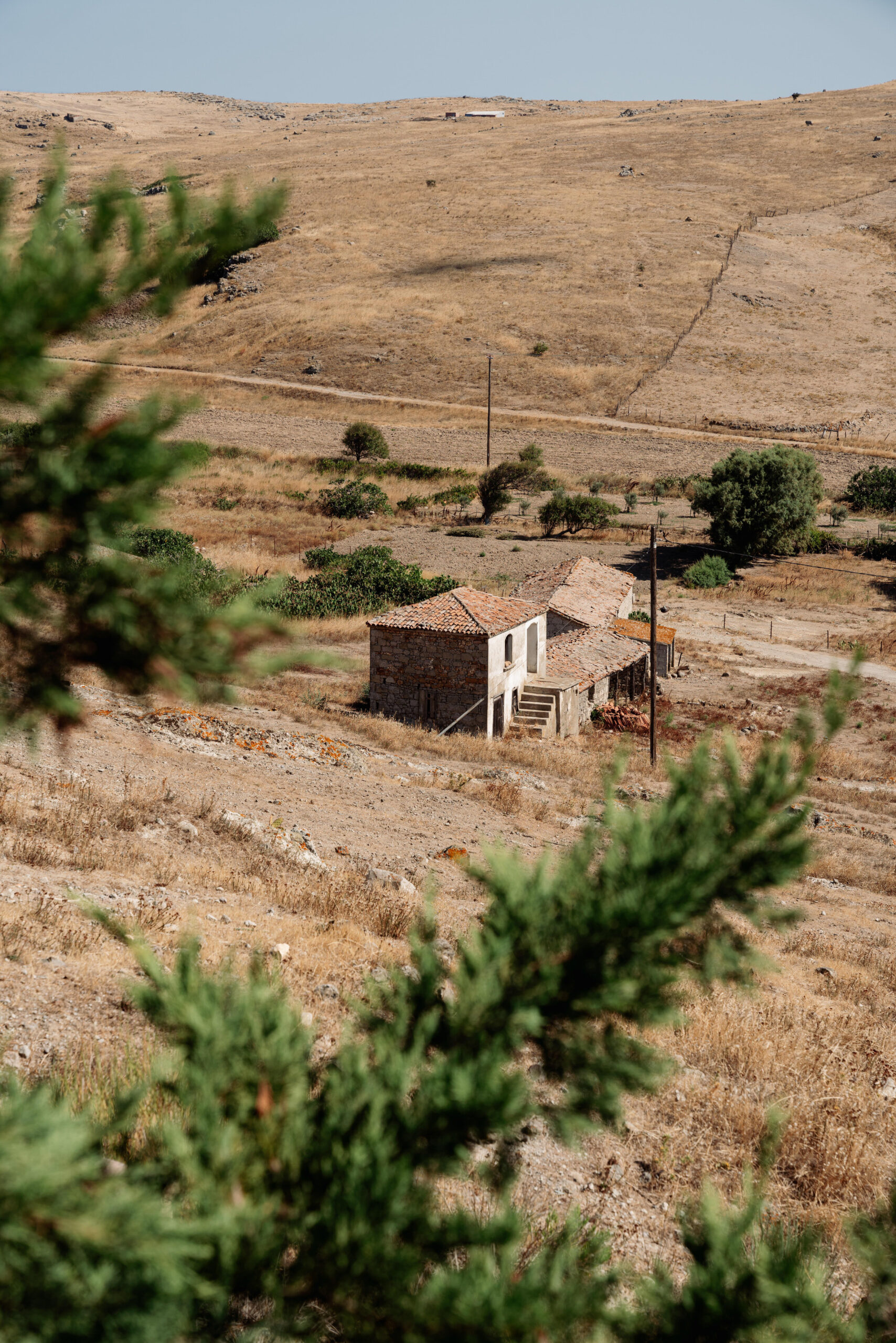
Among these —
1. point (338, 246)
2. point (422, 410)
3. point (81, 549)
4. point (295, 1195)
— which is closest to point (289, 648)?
point (81, 549)

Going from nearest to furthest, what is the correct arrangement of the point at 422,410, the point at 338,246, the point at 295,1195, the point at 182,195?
the point at 182,195, the point at 295,1195, the point at 422,410, the point at 338,246

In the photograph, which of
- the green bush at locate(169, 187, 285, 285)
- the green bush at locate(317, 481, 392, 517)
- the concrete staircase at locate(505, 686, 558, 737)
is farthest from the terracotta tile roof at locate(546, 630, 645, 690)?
the green bush at locate(169, 187, 285, 285)

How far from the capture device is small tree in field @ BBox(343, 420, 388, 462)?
6191cm

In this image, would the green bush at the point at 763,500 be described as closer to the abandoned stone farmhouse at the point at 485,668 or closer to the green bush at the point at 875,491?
the green bush at the point at 875,491

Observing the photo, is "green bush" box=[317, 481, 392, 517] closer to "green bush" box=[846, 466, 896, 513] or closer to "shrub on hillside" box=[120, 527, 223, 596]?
"shrub on hillside" box=[120, 527, 223, 596]

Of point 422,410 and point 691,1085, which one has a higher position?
point 422,410

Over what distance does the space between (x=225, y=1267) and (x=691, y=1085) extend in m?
5.91

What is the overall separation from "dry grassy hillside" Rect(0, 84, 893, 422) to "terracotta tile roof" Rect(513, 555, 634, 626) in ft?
126

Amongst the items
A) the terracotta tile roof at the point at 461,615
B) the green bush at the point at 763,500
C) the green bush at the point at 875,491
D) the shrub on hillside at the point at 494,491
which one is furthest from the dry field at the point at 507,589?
the terracotta tile roof at the point at 461,615

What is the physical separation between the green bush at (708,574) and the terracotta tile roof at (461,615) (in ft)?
64.1

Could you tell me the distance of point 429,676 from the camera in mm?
25109

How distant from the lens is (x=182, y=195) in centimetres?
258

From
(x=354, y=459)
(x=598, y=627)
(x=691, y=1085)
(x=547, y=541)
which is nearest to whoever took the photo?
(x=691, y=1085)

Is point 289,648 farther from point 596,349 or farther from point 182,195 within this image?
point 596,349
